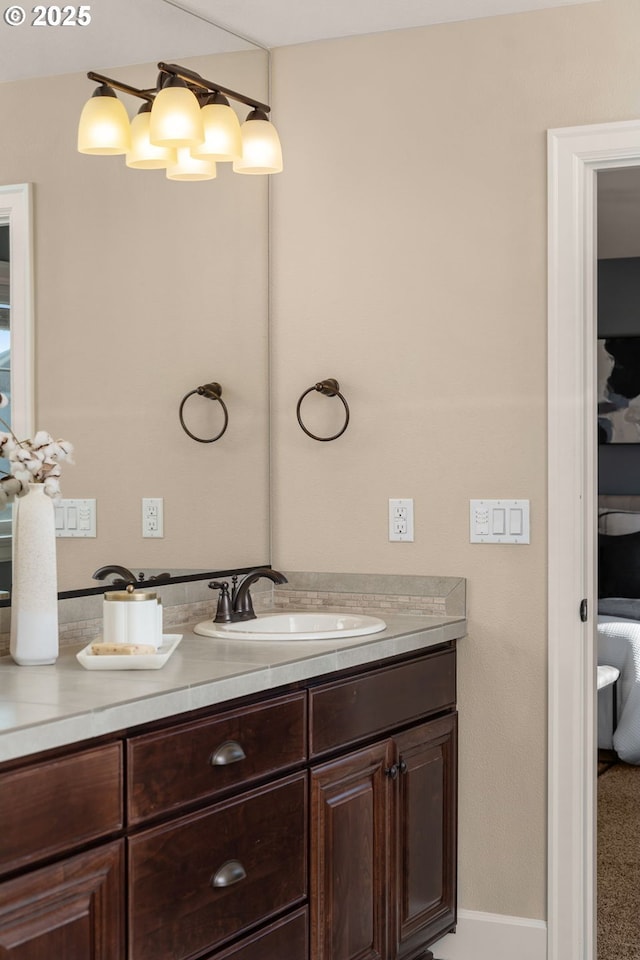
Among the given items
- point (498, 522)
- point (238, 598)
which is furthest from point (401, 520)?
point (238, 598)

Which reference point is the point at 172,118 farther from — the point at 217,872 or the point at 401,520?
the point at 217,872

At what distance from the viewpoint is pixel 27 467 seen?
7.24ft

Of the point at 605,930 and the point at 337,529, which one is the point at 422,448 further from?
the point at 605,930

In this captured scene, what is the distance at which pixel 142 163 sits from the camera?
272 centimetres

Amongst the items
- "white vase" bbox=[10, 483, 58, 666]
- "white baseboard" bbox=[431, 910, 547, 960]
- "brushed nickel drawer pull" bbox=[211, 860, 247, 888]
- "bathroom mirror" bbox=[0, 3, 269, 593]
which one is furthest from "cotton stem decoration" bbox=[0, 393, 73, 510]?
"white baseboard" bbox=[431, 910, 547, 960]

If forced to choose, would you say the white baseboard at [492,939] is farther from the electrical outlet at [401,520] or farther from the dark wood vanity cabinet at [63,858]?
the dark wood vanity cabinet at [63,858]

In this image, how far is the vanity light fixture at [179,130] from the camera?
2.55 meters

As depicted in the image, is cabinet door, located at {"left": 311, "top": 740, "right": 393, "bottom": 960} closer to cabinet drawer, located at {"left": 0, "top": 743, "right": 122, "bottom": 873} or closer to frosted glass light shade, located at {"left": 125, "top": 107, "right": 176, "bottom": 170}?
cabinet drawer, located at {"left": 0, "top": 743, "right": 122, "bottom": 873}

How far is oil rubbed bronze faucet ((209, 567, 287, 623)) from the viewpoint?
284cm

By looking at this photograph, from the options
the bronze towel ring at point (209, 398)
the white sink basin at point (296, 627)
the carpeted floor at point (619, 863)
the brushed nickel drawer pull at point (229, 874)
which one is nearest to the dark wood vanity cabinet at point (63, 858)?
the brushed nickel drawer pull at point (229, 874)

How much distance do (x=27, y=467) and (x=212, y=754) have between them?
0.66 meters

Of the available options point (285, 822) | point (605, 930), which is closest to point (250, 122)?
point (285, 822)

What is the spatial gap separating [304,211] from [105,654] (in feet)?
5.21

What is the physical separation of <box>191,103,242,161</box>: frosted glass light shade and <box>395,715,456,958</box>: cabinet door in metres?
1.47
